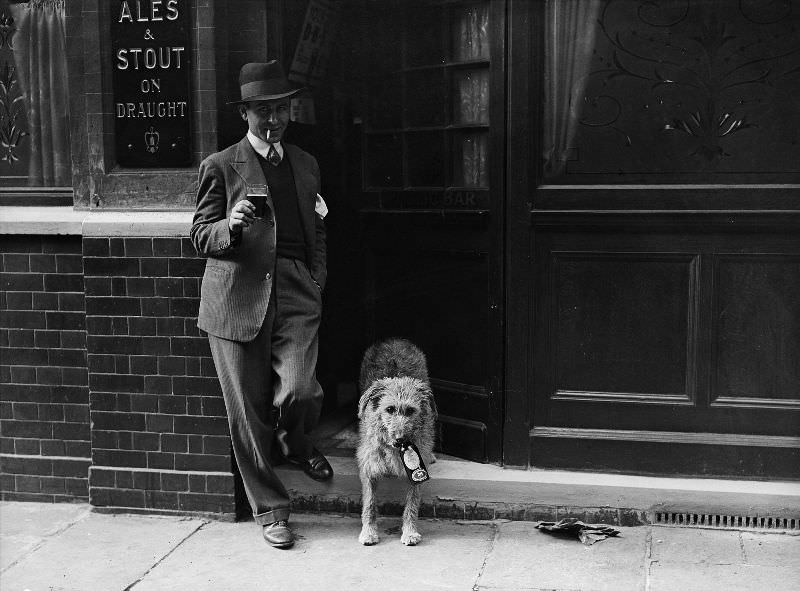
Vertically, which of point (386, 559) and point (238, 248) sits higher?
point (238, 248)

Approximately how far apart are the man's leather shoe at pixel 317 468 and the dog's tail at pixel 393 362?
529 millimetres

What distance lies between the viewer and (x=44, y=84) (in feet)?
20.2

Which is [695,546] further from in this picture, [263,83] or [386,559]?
[263,83]

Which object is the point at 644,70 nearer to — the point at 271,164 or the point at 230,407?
the point at 271,164

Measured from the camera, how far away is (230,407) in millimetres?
5297

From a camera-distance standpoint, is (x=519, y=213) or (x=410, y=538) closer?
(x=410, y=538)

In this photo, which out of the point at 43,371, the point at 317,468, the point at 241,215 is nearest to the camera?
the point at 241,215

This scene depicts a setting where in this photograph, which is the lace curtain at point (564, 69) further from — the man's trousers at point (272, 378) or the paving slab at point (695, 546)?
the paving slab at point (695, 546)

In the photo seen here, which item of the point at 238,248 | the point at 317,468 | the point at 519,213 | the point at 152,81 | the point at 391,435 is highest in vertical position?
the point at 152,81

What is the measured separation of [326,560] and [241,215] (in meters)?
1.84

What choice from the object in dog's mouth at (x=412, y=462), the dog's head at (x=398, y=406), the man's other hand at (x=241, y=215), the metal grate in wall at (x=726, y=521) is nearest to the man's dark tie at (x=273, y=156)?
the man's other hand at (x=241, y=215)

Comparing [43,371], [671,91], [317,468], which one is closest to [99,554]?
[317,468]

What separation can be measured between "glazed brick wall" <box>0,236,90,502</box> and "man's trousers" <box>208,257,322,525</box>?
1227mm

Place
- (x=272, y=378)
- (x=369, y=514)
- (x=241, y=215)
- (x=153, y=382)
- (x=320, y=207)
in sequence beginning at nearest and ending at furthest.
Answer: (x=241, y=215) → (x=369, y=514) → (x=272, y=378) → (x=320, y=207) → (x=153, y=382)
